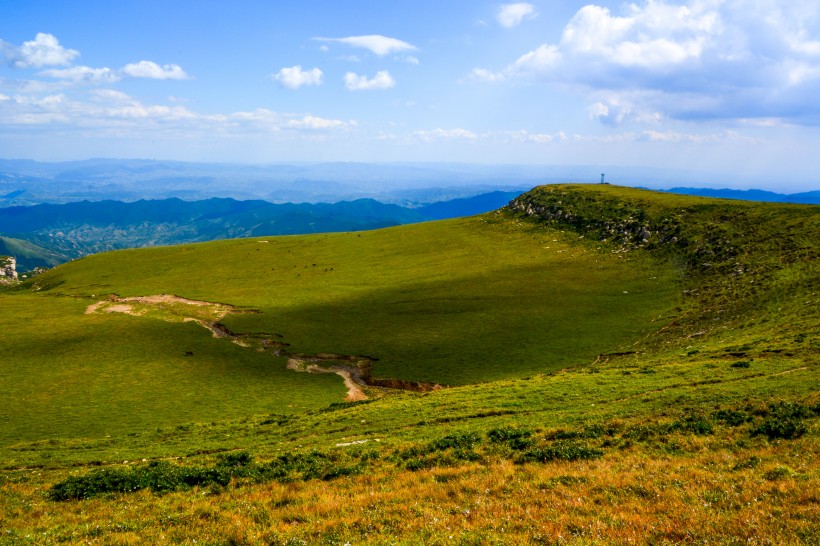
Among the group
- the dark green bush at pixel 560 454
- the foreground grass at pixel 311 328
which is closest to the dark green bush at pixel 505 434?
the dark green bush at pixel 560 454

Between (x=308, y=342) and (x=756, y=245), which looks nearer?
(x=308, y=342)

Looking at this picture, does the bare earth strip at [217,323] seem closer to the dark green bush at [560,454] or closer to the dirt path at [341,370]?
the dirt path at [341,370]

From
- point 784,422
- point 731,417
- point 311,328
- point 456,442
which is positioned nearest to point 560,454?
point 456,442

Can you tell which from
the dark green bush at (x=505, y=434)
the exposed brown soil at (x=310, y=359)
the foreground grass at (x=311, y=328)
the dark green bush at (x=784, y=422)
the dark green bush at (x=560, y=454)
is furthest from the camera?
the exposed brown soil at (x=310, y=359)

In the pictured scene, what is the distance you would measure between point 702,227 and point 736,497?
9163cm

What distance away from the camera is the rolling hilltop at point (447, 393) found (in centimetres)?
1364

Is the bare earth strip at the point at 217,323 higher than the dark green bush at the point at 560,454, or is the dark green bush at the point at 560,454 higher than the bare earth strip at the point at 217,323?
the dark green bush at the point at 560,454

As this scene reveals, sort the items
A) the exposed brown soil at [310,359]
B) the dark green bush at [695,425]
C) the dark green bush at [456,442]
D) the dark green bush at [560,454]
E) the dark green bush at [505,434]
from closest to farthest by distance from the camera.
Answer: the dark green bush at [560,454]
the dark green bush at [695,425]
the dark green bush at [456,442]
the dark green bush at [505,434]
the exposed brown soil at [310,359]

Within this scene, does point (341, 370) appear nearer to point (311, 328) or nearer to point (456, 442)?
point (311, 328)

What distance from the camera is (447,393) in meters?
37.2

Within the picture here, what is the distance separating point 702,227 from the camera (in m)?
88.0

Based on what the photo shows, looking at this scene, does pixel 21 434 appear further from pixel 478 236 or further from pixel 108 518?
pixel 478 236

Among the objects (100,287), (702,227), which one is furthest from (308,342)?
(702,227)

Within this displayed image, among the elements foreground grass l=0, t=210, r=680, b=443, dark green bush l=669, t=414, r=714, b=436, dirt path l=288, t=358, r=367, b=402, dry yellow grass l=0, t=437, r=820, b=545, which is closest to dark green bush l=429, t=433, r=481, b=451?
dry yellow grass l=0, t=437, r=820, b=545
